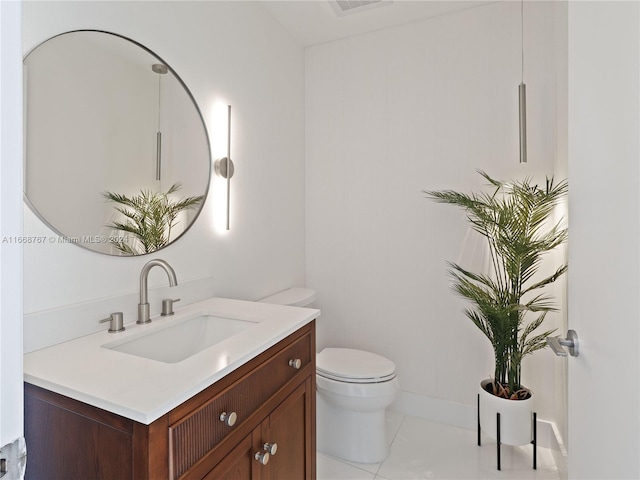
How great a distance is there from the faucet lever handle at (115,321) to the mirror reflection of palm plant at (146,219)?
229 mm

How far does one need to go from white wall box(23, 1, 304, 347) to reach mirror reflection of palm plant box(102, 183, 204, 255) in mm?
58

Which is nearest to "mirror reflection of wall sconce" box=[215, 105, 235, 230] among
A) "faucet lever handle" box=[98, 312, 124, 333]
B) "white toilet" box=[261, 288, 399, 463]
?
"faucet lever handle" box=[98, 312, 124, 333]

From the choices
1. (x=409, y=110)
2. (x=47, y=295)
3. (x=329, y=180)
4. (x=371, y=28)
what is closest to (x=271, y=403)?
(x=47, y=295)

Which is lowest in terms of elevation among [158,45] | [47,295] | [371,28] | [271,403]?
[271,403]

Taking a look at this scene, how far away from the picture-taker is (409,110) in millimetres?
2281

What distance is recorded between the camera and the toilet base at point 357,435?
1854 mm

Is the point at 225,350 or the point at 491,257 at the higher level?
the point at 491,257

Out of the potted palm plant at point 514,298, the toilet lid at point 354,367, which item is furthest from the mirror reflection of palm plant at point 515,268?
the toilet lid at point 354,367

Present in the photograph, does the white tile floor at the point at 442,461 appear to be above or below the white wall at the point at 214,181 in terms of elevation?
below

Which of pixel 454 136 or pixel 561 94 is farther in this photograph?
pixel 454 136

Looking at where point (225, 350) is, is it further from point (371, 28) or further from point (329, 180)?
point (371, 28)

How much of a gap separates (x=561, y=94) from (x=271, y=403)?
6.32 ft

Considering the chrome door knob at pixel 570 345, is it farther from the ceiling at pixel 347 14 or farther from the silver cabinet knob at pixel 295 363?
the ceiling at pixel 347 14

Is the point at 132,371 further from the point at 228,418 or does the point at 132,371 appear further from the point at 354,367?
the point at 354,367
